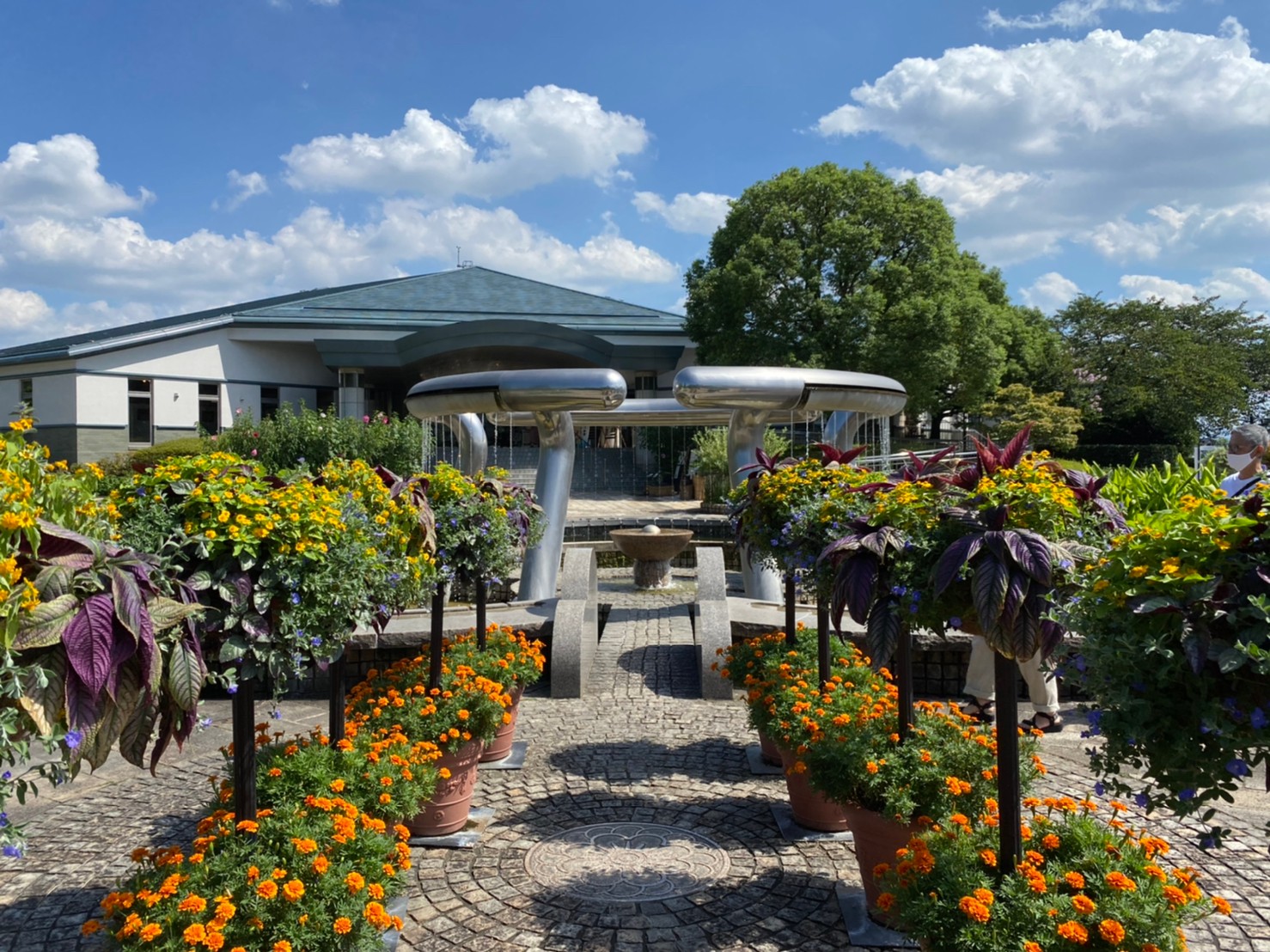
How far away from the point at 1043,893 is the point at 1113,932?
0.79ft

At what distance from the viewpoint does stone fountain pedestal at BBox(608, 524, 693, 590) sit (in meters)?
11.6

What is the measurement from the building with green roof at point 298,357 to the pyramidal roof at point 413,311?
0.07 m

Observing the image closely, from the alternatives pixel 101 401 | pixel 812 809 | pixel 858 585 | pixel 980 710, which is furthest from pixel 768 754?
pixel 101 401

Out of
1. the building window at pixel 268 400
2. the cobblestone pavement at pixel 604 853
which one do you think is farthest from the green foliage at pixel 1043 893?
the building window at pixel 268 400

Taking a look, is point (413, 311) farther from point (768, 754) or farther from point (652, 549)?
point (768, 754)

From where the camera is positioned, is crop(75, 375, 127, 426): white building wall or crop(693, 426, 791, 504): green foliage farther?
crop(75, 375, 127, 426): white building wall

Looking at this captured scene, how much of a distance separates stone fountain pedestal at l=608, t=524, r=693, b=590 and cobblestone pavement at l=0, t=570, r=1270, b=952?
5.19m

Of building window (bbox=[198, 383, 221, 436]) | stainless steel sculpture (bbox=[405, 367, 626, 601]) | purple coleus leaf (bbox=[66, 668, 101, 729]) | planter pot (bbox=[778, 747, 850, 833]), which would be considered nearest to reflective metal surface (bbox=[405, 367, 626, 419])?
stainless steel sculpture (bbox=[405, 367, 626, 601])

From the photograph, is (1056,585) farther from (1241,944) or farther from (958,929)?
(1241,944)

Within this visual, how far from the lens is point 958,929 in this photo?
8.51ft

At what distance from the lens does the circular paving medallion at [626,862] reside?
12.5 ft

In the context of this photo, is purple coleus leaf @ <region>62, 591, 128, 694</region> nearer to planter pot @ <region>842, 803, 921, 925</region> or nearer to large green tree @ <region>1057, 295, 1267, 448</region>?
planter pot @ <region>842, 803, 921, 925</region>

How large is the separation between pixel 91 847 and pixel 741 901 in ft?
10.5

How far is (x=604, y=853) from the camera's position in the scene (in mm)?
4188
